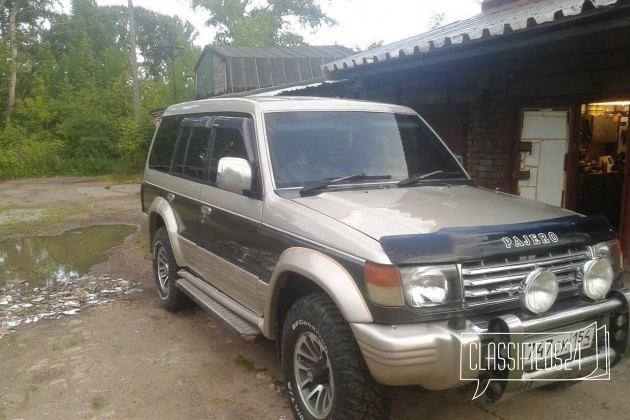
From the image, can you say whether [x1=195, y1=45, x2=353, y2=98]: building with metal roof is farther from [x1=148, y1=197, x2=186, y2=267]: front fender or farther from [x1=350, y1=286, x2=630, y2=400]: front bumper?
[x1=350, y1=286, x2=630, y2=400]: front bumper

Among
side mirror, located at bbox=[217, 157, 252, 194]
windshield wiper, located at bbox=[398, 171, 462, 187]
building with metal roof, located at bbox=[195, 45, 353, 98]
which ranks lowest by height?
windshield wiper, located at bbox=[398, 171, 462, 187]

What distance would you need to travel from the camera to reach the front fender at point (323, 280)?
2.57 metres

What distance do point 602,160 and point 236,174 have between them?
21.0ft

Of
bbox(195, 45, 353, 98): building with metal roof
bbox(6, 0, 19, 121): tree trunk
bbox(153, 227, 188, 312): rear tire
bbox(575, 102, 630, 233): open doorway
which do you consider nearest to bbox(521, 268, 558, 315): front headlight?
bbox(153, 227, 188, 312): rear tire

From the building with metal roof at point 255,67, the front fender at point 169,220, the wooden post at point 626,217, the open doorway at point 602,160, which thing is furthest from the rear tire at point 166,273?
the building with metal roof at point 255,67

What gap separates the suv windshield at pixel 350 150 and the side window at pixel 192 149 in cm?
101

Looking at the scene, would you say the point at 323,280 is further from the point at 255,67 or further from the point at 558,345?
the point at 255,67

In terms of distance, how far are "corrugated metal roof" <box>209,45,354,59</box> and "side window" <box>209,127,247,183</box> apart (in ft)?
56.5

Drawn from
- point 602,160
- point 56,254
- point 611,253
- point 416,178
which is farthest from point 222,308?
point 602,160

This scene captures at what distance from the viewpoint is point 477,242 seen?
8.40 ft

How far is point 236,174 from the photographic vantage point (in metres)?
3.46

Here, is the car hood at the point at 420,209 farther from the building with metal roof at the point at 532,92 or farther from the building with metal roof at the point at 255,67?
the building with metal roof at the point at 255,67

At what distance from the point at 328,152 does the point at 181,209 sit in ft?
5.87

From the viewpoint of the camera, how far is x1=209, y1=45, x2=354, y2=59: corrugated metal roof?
21.1 metres
